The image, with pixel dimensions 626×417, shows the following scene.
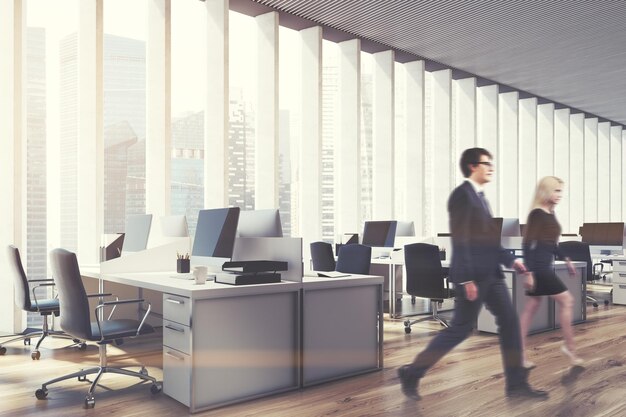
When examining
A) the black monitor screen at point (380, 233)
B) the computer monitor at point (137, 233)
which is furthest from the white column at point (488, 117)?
the computer monitor at point (137, 233)

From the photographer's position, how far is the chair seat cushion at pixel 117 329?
3.47m

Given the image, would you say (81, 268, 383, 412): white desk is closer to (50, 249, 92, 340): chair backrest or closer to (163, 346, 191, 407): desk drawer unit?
(163, 346, 191, 407): desk drawer unit

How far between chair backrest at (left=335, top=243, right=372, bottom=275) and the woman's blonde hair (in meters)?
1.46

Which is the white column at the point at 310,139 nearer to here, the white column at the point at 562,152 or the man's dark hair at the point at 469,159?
the man's dark hair at the point at 469,159

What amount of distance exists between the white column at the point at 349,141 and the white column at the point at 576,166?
27.9 feet

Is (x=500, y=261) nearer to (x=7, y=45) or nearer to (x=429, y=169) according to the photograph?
(x=7, y=45)

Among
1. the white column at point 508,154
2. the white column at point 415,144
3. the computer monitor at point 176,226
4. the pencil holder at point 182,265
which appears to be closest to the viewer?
the pencil holder at point 182,265

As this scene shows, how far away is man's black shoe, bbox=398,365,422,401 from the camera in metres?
3.54

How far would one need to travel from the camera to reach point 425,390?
378 centimetres

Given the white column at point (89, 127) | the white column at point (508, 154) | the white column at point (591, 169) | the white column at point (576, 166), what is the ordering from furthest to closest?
the white column at point (591, 169) < the white column at point (576, 166) < the white column at point (508, 154) < the white column at point (89, 127)

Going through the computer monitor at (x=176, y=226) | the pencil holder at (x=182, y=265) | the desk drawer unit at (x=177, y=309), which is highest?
the computer monitor at (x=176, y=226)

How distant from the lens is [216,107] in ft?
25.3

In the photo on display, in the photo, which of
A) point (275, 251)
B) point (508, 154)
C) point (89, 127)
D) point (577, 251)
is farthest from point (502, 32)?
point (275, 251)

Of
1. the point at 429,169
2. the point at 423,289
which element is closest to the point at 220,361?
the point at 423,289
